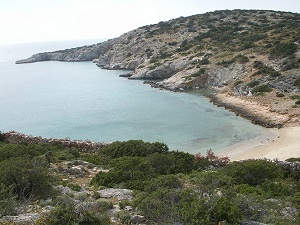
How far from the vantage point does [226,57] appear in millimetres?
58812

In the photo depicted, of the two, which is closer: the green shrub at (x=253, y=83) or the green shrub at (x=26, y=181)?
the green shrub at (x=26, y=181)

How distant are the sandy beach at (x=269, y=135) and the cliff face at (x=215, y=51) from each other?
6.34 metres

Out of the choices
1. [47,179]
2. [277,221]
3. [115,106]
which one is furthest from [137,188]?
[115,106]

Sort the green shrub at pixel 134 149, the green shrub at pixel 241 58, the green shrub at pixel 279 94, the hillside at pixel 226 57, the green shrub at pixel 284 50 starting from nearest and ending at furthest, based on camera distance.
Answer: the green shrub at pixel 134 149 → the green shrub at pixel 279 94 → the hillside at pixel 226 57 → the green shrub at pixel 284 50 → the green shrub at pixel 241 58

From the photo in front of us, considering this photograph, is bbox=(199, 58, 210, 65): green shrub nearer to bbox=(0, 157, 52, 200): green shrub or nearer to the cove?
the cove

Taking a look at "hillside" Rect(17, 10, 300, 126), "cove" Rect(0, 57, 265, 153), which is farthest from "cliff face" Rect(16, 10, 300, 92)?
"cove" Rect(0, 57, 265, 153)

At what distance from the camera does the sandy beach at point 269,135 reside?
79.2ft

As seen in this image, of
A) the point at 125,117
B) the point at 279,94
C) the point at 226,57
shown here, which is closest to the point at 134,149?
the point at 125,117

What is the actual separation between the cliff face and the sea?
6561 millimetres

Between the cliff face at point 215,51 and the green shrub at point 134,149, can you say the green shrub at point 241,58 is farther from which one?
the green shrub at point 134,149

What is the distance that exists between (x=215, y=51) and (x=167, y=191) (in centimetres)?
5784

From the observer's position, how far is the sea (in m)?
29.2

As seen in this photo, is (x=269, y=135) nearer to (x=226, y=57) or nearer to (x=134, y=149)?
(x=134, y=149)

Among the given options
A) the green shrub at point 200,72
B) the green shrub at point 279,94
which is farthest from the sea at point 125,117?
the green shrub at point 279,94
